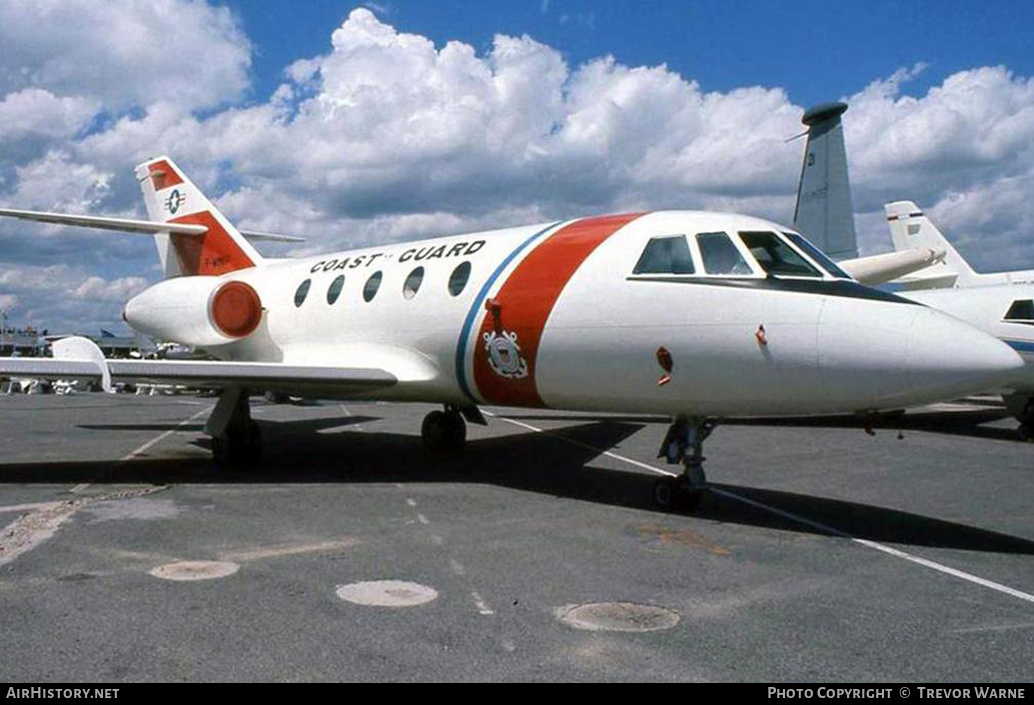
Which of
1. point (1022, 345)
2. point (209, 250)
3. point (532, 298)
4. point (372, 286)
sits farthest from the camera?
point (209, 250)

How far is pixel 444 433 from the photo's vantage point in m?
13.1

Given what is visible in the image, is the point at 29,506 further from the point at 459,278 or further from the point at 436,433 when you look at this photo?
the point at 436,433

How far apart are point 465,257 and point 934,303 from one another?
41.1 feet

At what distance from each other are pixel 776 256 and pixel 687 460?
2.07 m

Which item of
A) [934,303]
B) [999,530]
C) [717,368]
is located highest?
[934,303]

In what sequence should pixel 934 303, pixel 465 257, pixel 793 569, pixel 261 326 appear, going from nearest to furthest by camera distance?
pixel 793 569
pixel 465 257
pixel 261 326
pixel 934 303

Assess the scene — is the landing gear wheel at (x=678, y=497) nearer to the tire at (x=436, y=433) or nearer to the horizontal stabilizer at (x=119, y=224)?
the tire at (x=436, y=433)

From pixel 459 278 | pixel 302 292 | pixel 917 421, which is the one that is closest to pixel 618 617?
pixel 459 278

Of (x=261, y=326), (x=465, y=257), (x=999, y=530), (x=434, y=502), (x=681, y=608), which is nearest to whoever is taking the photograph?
(x=681, y=608)

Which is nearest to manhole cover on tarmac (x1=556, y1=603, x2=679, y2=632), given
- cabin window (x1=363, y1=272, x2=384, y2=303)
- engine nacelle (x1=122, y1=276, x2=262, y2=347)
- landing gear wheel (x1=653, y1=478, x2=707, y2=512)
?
landing gear wheel (x1=653, y1=478, x2=707, y2=512)

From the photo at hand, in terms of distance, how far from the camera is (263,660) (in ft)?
13.9

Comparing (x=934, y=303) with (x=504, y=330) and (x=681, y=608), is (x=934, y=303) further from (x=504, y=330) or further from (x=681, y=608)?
(x=681, y=608)

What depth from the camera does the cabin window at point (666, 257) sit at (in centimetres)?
825
